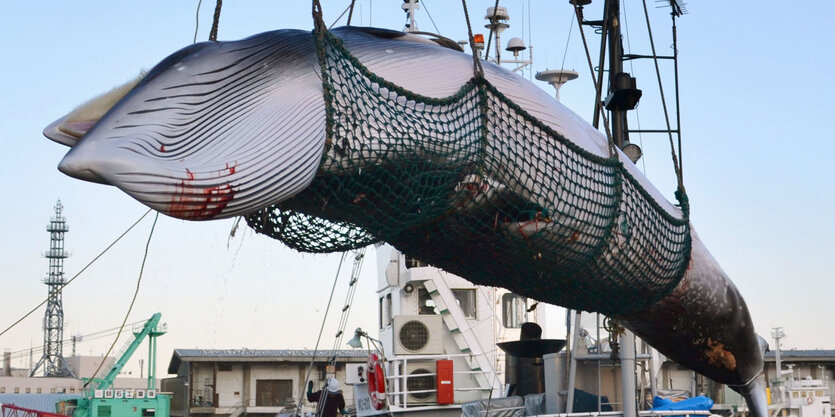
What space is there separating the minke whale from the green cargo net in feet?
0.08

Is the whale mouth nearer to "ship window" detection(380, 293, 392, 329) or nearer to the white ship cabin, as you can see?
the white ship cabin

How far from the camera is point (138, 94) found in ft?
9.51

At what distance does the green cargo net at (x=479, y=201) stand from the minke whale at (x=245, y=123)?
0.02 meters

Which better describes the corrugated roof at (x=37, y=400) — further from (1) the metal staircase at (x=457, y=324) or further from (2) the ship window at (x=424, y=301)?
(1) the metal staircase at (x=457, y=324)

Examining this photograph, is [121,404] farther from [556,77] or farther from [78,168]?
[78,168]

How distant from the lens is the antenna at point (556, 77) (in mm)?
19953

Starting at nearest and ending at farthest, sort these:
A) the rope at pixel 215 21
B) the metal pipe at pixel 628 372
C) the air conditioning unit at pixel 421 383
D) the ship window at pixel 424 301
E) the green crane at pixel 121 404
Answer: the rope at pixel 215 21
the metal pipe at pixel 628 372
the air conditioning unit at pixel 421 383
the ship window at pixel 424 301
the green crane at pixel 121 404

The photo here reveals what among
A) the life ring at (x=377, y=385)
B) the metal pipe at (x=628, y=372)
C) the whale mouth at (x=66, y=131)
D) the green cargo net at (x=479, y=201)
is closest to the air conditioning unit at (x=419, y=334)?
the life ring at (x=377, y=385)

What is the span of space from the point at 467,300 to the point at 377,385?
194 inches

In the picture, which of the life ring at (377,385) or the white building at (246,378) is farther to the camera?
the white building at (246,378)

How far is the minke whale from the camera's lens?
2.70 m

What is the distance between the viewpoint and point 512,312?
73.0 ft

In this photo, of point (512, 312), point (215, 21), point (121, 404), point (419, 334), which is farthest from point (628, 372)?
point (121, 404)

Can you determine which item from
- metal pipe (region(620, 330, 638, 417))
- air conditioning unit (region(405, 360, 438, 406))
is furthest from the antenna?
metal pipe (region(620, 330, 638, 417))
